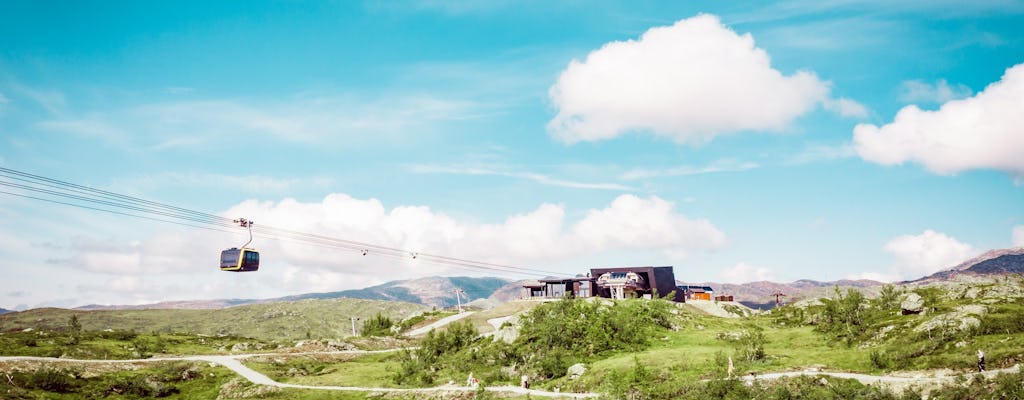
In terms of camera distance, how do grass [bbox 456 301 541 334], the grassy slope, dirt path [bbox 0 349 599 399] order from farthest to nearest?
1. the grassy slope
2. grass [bbox 456 301 541 334]
3. dirt path [bbox 0 349 599 399]

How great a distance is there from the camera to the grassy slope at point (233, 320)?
149 meters

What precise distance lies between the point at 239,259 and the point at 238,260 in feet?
0.62

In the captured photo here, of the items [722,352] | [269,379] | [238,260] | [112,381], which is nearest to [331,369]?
[269,379]

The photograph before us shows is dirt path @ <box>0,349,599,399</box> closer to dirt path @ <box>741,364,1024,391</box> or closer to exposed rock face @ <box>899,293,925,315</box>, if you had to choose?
dirt path @ <box>741,364,1024,391</box>

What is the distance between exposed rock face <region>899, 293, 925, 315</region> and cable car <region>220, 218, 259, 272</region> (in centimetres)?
6954

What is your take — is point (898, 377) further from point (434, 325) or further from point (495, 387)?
point (434, 325)

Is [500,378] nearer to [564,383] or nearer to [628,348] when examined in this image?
[564,383]

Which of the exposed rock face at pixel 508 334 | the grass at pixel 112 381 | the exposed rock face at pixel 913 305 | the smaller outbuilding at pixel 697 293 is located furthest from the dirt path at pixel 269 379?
the smaller outbuilding at pixel 697 293

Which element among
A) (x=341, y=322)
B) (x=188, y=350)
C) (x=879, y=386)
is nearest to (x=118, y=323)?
(x=341, y=322)

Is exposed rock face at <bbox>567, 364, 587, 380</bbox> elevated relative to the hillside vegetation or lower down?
lower down

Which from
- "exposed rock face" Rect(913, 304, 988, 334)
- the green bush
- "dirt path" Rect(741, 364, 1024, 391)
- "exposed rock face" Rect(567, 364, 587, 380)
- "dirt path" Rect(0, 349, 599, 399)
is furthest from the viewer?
the green bush

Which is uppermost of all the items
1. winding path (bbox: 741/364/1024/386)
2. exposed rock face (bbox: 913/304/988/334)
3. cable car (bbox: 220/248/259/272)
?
cable car (bbox: 220/248/259/272)

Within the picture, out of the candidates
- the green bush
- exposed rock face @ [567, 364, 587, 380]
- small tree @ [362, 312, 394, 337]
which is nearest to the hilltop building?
small tree @ [362, 312, 394, 337]

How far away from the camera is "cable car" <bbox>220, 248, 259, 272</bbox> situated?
198 feet
